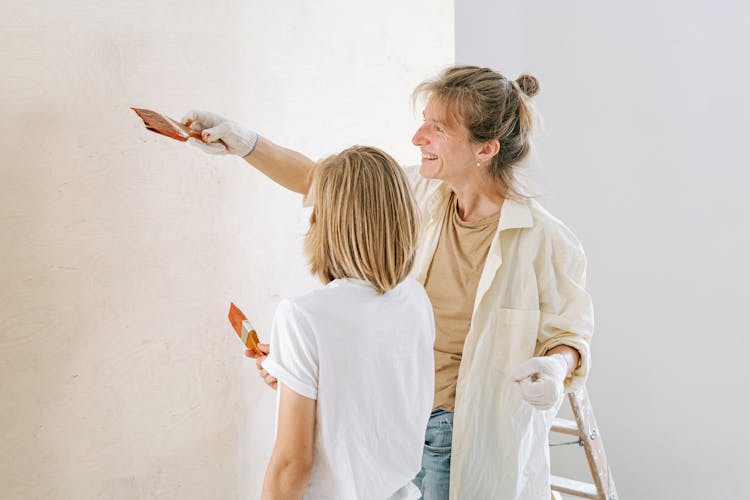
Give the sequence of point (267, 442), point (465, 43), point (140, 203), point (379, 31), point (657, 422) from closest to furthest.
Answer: point (140, 203)
point (267, 442)
point (379, 31)
point (657, 422)
point (465, 43)

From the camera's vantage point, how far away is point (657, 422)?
2926 mm

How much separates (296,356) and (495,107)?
87cm

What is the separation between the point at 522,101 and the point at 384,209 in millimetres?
726

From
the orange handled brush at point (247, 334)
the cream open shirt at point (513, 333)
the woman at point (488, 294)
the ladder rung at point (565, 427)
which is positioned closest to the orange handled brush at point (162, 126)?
the woman at point (488, 294)

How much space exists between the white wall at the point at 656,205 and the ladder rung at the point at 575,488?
2.74ft

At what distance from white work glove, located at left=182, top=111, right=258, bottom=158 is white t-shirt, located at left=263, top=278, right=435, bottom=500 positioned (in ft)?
1.78

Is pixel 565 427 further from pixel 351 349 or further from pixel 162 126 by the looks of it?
pixel 162 126

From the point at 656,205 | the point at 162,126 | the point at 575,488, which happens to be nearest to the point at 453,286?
the point at 162,126

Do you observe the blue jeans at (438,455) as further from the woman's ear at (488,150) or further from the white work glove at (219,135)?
the white work glove at (219,135)

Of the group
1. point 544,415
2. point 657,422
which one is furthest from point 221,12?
point 657,422

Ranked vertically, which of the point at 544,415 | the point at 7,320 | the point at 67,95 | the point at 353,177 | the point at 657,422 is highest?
the point at 67,95

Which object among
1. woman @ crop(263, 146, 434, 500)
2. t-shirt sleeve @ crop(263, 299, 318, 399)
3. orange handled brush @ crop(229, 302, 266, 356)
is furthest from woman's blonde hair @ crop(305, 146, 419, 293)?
orange handled brush @ crop(229, 302, 266, 356)

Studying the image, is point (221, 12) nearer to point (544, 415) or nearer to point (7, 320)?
point (7, 320)

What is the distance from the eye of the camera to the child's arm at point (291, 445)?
1046mm
